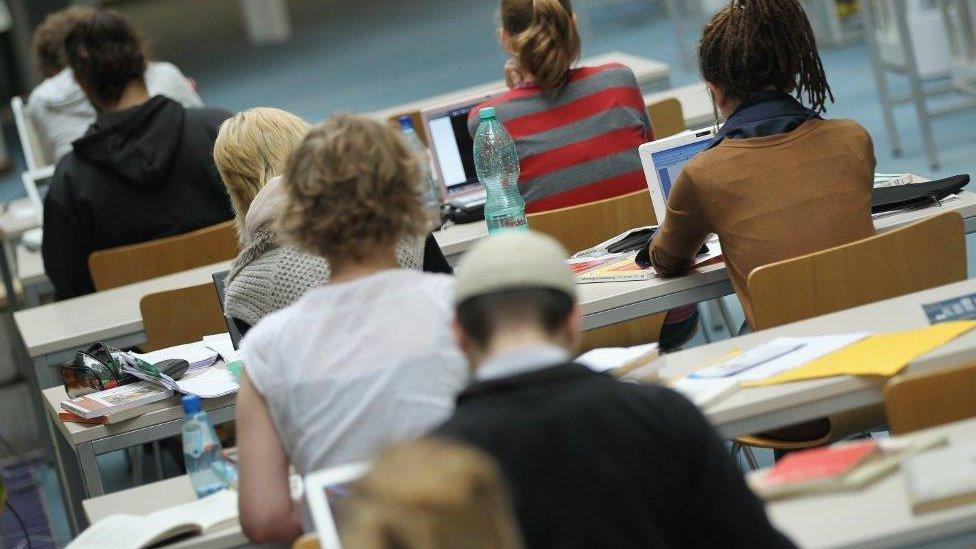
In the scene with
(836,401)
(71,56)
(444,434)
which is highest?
(71,56)

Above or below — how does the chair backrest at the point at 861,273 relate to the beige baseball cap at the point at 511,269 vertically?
below

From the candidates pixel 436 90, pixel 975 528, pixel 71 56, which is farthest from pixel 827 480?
pixel 436 90

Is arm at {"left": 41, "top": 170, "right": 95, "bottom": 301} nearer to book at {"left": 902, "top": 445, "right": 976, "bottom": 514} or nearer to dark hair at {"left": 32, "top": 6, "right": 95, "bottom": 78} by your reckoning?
dark hair at {"left": 32, "top": 6, "right": 95, "bottom": 78}

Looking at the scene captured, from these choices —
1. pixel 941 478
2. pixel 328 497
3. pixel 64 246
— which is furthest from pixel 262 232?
pixel 64 246

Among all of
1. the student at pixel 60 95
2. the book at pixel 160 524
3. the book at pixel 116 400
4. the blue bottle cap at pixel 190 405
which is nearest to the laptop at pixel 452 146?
the book at pixel 116 400

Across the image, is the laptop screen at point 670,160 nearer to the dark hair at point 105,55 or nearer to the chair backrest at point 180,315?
the chair backrest at point 180,315

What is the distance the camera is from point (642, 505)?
1572mm

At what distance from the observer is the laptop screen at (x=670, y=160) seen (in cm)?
353

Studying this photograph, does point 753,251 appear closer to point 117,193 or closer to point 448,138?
point 448,138

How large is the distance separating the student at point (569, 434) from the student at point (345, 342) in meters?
0.48

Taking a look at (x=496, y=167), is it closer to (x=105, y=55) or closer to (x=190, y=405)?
(x=105, y=55)

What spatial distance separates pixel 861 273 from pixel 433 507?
1975mm

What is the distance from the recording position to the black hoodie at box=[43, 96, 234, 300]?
15.3 ft

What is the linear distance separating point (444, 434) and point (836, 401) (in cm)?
97
